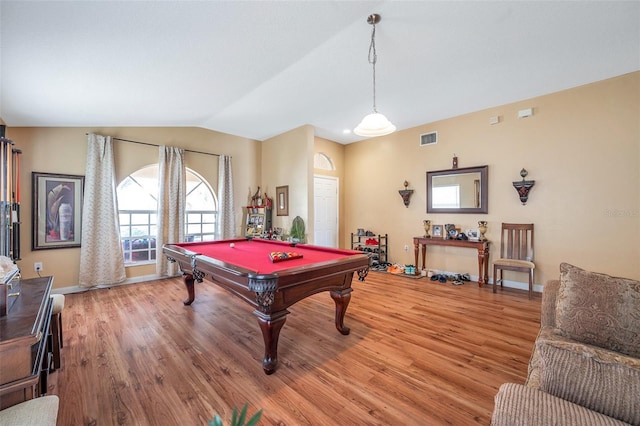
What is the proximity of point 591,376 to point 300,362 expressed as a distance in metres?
1.86

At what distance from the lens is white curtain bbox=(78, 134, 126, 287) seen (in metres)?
4.16

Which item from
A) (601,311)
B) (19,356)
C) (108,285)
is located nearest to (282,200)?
(108,285)

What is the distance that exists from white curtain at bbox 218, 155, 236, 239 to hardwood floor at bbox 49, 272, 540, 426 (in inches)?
86.2

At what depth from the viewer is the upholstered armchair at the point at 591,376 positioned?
32.1 inches

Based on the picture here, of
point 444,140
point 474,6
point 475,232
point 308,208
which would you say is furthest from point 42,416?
point 444,140

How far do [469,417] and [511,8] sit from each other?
3273 millimetres

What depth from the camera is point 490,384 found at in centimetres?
190

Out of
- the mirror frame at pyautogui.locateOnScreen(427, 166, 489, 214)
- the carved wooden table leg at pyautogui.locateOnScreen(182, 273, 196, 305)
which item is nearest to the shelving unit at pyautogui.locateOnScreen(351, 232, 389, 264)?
the mirror frame at pyautogui.locateOnScreen(427, 166, 489, 214)

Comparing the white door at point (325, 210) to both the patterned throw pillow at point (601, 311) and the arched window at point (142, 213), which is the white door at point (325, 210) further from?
the patterned throw pillow at point (601, 311)

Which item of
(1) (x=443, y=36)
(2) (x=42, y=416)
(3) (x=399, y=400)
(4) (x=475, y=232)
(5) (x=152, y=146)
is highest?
(1) (x=443, y=36)

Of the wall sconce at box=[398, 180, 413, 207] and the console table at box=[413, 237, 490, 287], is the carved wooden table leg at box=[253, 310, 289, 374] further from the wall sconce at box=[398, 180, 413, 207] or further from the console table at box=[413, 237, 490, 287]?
the wall sconce at box=[398, 180, 413, 207]

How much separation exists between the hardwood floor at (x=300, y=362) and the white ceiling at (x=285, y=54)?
8.55 feet

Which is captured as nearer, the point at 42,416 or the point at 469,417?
the point at 42,416

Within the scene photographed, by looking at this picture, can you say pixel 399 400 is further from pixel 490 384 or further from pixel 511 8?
pixel 511 8
